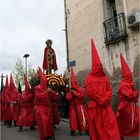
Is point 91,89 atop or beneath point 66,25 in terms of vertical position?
beneath

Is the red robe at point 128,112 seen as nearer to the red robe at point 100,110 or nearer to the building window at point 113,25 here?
the red robe at point 100,110

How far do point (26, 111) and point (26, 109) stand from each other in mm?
97

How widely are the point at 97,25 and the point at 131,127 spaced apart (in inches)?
293

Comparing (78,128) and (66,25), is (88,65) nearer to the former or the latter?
(66,25)

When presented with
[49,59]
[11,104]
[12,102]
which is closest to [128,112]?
[49,59]

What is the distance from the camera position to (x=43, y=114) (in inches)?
404

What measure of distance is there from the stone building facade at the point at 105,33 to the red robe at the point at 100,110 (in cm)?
506

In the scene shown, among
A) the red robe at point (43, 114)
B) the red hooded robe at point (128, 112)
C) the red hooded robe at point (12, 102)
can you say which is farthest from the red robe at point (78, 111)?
the red hooded robe at point (12, 102)

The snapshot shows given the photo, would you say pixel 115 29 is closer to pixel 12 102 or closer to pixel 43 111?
pixel 43 111

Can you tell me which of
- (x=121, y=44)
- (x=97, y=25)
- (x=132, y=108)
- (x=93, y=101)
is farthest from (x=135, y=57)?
(x=93, y=101)

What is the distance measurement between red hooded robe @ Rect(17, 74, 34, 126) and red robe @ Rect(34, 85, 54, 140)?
222 cm

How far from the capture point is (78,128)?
1066 centimetres

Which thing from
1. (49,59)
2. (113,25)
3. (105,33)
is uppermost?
(113,25)

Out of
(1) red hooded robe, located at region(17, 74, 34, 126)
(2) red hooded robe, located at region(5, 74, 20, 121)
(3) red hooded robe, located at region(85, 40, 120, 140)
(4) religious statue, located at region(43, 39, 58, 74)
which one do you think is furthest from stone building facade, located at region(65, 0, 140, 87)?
(3) red hooded robe, located at region(85, 40, 120, 140)
